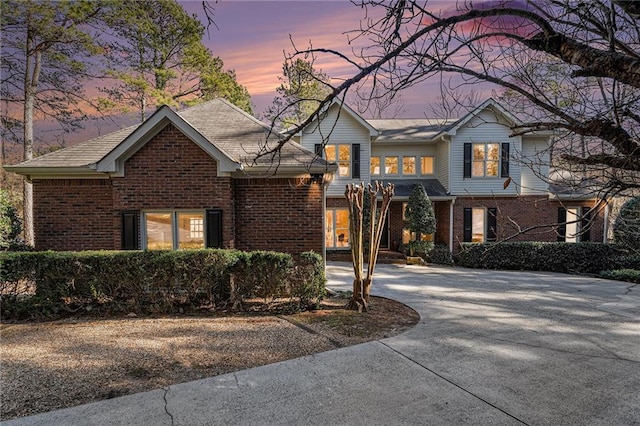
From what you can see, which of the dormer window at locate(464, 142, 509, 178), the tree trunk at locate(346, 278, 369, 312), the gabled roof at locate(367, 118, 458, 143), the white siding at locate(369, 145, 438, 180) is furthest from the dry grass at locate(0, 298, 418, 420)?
the gabled roof at locate(367, 118, 458, 143)

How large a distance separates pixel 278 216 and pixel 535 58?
256 inches

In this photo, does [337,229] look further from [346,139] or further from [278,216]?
[278,216]

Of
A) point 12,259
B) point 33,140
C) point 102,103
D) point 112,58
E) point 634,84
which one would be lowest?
point 12,259

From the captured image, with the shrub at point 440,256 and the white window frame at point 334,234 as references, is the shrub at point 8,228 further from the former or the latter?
the shrub at point 440,256

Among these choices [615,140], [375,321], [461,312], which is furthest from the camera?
[461,312]

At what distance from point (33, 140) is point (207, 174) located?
11.9 meters

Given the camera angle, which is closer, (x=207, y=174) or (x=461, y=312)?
(x=461, y=312)

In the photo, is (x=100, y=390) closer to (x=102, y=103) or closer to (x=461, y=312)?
(x=461, y=312)

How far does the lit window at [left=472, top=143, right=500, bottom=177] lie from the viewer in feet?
54.2

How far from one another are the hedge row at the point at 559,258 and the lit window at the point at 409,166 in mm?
5335

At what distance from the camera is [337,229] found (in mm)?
17109

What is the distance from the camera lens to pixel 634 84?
2.00m

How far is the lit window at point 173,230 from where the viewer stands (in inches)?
346

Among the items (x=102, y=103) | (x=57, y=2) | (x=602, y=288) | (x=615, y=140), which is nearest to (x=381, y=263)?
(x=602, y=288)
